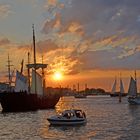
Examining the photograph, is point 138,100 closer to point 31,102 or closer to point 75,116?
point 31,102

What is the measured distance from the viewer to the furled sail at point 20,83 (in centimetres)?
11647

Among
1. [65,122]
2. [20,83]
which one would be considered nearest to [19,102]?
[20,83]

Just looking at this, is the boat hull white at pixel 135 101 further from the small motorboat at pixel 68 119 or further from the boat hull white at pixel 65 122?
the boat hull white at pixel 65 122

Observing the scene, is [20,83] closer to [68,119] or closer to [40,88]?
[40,88]

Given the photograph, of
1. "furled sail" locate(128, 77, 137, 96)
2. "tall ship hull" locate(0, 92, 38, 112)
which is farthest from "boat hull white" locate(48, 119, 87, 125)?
"furled sail" locate(128, 77, 137, 96)

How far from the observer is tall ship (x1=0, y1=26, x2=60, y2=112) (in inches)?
4235

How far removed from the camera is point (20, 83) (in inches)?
4648

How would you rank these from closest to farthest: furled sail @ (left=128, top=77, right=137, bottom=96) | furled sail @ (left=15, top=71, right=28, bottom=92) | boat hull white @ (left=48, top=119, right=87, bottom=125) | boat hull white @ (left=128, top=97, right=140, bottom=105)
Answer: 1. boat hull white @ (left=48, top=119, right=87, bottom=125)
2. furled sail @ (left=15, top=71, right=28, bottom=92)
3. boat hull white @ (left=128, top=97, right=140, bottom=105)
4. furled sail @ (left=128, top=77, right=137, bottom=96)

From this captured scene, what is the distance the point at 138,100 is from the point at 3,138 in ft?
355

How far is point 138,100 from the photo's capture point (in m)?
154

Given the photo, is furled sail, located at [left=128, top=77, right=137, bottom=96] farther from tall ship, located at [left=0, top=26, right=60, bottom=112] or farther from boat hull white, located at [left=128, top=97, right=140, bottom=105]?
tall ship, located at [left=0, top=26, right=60, bottom=112]

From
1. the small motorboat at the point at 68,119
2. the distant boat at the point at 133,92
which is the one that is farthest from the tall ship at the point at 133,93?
the small motorboat at the point at 68,119

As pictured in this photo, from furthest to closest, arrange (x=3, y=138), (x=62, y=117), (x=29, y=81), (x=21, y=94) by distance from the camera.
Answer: (x=29, y=81)
(x=21, y=94)
(x=62, y=117)
(x=3, y=138)

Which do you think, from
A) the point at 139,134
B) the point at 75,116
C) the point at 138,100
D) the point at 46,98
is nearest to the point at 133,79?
the point at 138,100
